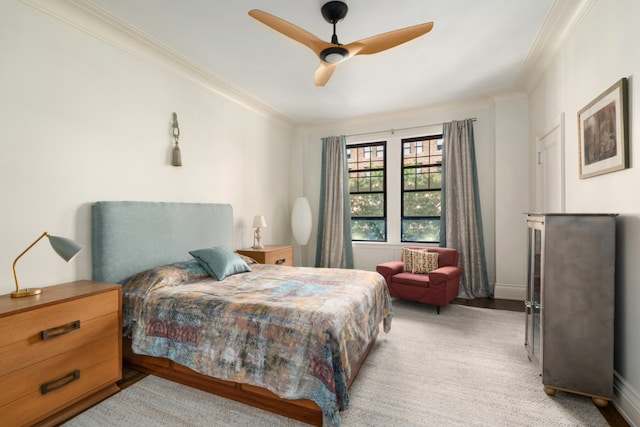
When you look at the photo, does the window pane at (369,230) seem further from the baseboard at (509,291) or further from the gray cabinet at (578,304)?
the gray cabinet at (578,304)

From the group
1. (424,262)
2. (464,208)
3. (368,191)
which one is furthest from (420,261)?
(368,191)

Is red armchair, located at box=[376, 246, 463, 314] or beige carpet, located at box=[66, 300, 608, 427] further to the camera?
red armchair, located at box=[376, 246, 463, 314]

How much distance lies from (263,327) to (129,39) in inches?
114

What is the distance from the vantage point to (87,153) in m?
2.54

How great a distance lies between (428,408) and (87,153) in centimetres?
322

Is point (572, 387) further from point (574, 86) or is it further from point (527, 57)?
point (527, 57)

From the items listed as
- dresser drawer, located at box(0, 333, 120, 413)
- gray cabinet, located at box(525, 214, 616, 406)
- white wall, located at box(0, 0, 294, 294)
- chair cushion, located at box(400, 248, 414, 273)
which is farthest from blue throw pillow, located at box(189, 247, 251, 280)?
gray cabinet, located at box(525, 214, 616, 406)

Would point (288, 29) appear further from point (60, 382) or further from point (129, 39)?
point (60, 382)

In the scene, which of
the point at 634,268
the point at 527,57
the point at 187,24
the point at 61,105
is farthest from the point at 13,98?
the point at 527,57

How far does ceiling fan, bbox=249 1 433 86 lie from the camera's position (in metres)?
2.15

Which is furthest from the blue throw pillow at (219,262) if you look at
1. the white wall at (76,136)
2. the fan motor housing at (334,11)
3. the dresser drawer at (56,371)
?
the fan motor housing at (334,11)

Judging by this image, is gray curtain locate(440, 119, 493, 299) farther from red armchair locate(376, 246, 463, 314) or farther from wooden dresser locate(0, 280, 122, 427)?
wooden dresser locate(0, 280, 122, 427)

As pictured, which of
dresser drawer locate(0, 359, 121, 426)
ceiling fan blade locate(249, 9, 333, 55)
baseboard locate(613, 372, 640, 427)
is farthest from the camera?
ceiling fan blade locate(249, 9, 333, 55)

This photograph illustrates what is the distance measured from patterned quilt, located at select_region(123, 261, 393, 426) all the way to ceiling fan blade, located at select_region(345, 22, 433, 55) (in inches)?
76.1
